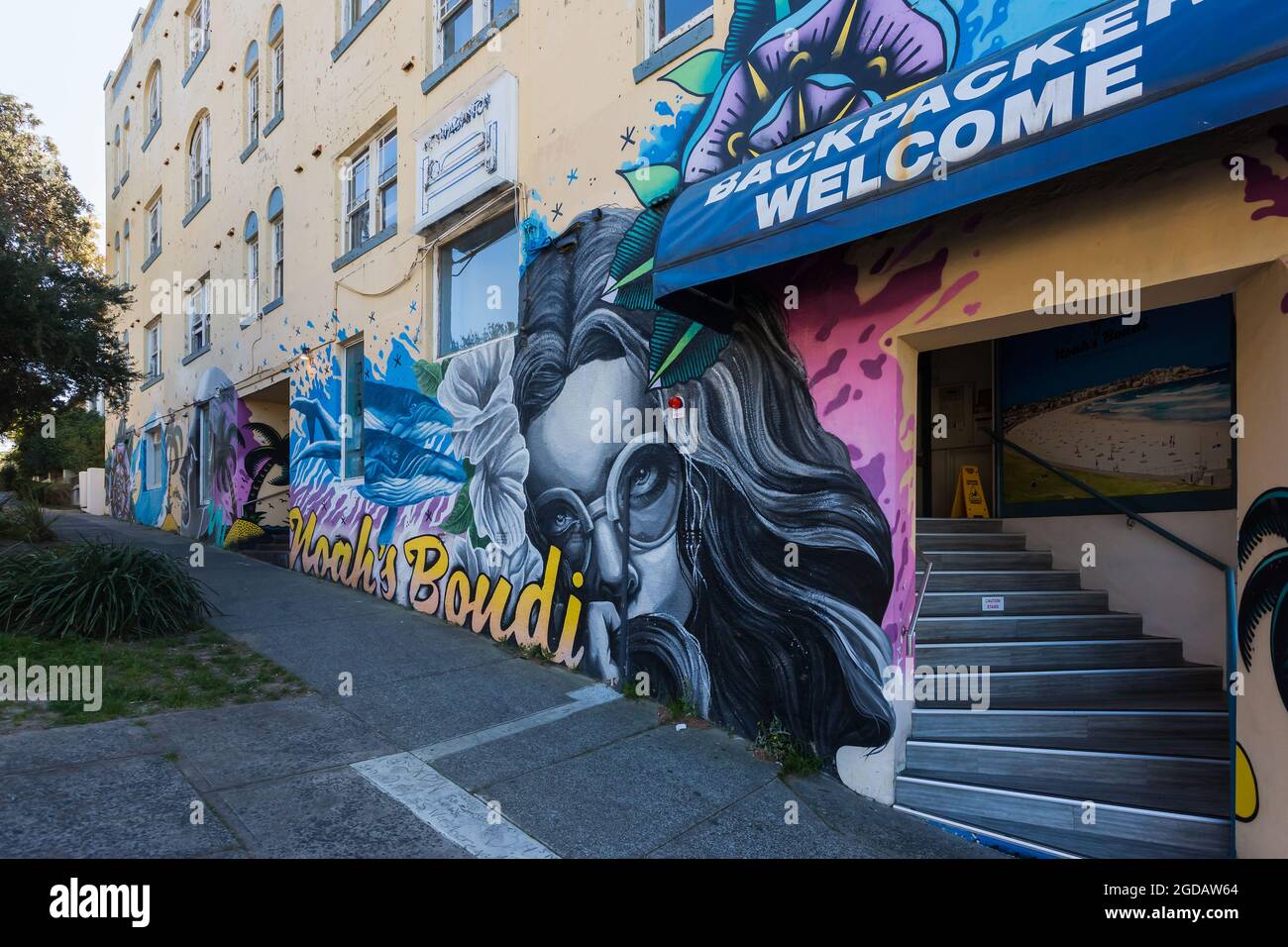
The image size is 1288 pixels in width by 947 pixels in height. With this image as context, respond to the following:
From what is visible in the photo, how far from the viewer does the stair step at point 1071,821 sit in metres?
3.39

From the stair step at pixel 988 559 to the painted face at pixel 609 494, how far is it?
6.09ft

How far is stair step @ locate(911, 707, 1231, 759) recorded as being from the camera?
4.02 meters

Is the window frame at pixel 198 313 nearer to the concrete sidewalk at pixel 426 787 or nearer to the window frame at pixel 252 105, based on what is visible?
the window frame at pixel 252 105

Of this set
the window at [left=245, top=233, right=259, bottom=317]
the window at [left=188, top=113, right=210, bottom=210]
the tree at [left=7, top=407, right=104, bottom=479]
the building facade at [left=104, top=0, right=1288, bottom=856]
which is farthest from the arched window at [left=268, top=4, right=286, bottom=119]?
the tree at [left=7, top=407, right=104, bottom=479]

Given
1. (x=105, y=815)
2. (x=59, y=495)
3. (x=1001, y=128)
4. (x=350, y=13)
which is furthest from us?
(x=59, y=495)

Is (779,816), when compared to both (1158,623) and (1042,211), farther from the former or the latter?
(1042,211)

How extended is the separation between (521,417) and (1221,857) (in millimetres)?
5685

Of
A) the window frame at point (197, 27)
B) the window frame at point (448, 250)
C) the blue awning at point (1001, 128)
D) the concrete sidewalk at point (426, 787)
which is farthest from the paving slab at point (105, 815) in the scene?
the window frame at point (197, 27)

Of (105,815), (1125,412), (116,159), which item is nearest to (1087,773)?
(1125,412)

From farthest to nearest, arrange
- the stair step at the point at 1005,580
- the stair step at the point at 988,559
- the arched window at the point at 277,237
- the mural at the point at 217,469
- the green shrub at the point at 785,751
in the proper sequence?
the mural at the point at 217,469, the arched window at the point at 277,237, the stair step at the point at 988,559, the stair step at the point at 1005,580, the green shrub at the point at 785,751

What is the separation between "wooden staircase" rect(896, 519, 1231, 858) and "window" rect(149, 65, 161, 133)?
21215 millimetres

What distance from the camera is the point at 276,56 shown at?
40.1ft

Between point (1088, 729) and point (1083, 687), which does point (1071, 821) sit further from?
point (1083, 687)

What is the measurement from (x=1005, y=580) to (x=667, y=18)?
16.3ft
